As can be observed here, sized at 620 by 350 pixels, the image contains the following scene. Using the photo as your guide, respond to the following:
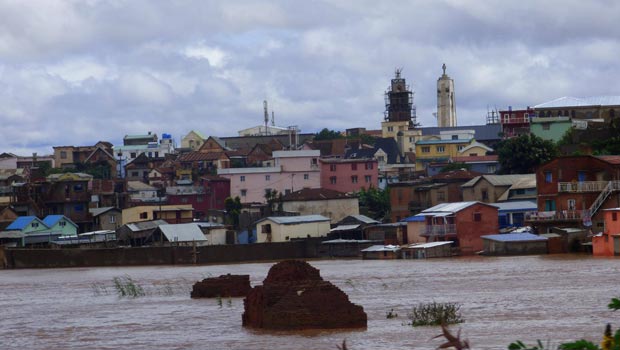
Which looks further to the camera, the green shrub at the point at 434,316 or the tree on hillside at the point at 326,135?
the tree on hillside at the point at 326,135

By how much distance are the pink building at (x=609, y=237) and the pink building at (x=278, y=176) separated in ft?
145

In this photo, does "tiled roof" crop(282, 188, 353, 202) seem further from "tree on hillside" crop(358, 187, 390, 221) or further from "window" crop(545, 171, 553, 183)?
"window" crop(545, 171, 553, 183)

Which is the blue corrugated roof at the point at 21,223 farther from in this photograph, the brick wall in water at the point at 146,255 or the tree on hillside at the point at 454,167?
the tree on hillside at the point at 454,167

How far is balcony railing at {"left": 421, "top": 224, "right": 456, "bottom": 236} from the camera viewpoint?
2990 inches

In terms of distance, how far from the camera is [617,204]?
68.5 meters

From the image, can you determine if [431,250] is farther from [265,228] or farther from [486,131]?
[486,131]

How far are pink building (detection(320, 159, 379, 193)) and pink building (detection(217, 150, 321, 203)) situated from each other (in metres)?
0.67

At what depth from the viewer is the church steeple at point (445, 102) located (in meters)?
157

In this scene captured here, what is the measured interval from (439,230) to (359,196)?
23.6 metres

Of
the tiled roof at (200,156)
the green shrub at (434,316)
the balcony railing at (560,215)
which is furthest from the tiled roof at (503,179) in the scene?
the green shrub at (434,316)

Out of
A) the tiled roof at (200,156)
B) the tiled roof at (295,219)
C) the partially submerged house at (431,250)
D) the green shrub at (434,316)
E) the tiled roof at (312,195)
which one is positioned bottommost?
the green shrub at (434,316)

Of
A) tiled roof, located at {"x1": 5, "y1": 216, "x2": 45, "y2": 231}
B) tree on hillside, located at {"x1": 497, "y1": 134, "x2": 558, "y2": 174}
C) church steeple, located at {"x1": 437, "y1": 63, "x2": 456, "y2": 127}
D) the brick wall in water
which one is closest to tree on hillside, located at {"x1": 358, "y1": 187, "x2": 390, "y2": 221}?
tree on hillside, located at {"x1": 497, "y1": 134, "x2": 558, "y2": 174}

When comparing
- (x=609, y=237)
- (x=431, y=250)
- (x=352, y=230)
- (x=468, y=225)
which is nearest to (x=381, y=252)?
(x=431, y=250)

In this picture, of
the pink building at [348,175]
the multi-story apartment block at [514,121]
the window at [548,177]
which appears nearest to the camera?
the window at [548,177]
